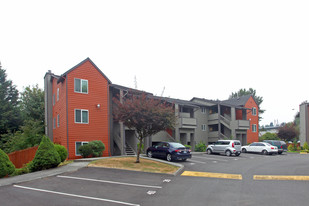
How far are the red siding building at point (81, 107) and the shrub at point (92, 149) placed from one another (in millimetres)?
1226

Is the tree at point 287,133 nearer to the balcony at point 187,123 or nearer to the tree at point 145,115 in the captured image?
the balcony at point 187,123

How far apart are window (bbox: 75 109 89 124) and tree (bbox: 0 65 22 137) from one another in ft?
55.4

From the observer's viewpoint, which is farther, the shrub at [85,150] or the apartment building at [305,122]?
the apartment building at [305,122]

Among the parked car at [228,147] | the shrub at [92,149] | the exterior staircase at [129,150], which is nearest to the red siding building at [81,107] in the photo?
the shrub at [92,149]

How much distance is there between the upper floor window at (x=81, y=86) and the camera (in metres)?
22.2

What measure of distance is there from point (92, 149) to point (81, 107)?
383cm

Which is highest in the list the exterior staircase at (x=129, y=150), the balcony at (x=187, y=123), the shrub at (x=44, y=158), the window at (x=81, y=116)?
the window at (x=81, y=116)

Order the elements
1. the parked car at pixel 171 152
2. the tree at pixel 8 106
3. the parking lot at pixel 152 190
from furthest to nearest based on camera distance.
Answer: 1. the tree at pixel 8 106
2. the parked car at pixel 171 152
3. the parking lot at pixel 152 190

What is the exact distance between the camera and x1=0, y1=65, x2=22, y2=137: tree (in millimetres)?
36219

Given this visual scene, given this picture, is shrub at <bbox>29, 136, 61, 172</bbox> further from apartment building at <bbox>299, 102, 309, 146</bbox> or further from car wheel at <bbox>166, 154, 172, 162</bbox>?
apartment building at <bbox>299, 102, 309, 146</bbox>

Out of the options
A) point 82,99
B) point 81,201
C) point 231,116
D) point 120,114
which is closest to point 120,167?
point 120,114

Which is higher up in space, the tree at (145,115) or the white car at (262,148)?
the tree at (145,115)

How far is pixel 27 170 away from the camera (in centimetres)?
1555

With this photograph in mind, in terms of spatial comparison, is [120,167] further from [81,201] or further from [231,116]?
[231,116]
